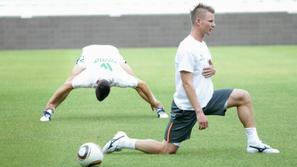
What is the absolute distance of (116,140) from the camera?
10.6 m

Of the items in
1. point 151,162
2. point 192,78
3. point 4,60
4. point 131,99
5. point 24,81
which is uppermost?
point 4,60

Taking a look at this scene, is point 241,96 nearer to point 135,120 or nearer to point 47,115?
point 135,120

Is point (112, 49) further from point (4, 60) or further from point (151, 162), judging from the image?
point (4, 60)

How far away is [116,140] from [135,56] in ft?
66.4

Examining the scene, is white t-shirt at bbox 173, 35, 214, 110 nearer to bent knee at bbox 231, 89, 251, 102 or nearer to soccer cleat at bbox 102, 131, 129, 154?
bent knee at bbox 231, 89, 251, 102

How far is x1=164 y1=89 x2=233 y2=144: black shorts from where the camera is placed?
10.5 m

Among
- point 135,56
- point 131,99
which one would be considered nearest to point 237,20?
point 135,56

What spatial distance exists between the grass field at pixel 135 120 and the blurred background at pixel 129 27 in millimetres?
7980

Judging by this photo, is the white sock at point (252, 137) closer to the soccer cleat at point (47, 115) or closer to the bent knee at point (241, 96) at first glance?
the bent knee at point (241, 96)

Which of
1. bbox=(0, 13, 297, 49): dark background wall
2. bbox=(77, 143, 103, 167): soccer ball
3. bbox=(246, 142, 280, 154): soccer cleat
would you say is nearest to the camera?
bbox=(77, 143, 103, 167): soccer ball

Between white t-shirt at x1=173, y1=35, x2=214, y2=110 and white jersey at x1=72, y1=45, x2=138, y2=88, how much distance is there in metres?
3.51

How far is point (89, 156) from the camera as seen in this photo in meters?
Answer: 9.64

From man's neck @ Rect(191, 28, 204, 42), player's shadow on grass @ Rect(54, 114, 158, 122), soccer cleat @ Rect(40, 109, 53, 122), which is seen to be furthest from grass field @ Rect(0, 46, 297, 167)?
man's neck @ Rect(191, 28, 204, 42)

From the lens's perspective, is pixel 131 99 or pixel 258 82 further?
pixel 258 82
